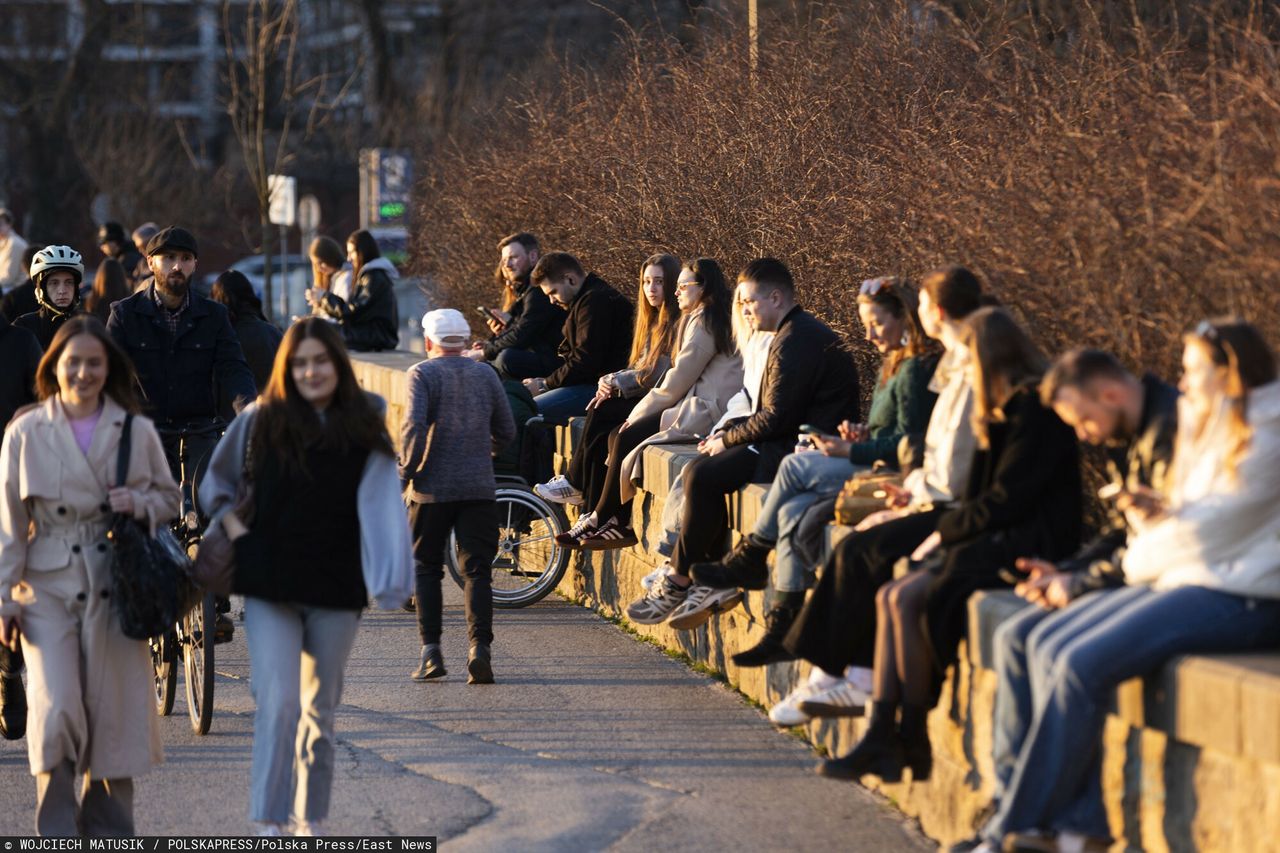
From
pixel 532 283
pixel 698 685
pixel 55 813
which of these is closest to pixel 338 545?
pixel 55 813

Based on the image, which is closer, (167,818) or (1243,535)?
(1243,535)

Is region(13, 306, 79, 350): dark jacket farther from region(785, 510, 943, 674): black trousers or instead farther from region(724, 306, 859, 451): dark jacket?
region(785, 510, 943, 674): black trousers

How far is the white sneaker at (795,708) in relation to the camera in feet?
25.1

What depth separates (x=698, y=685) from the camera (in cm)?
1013

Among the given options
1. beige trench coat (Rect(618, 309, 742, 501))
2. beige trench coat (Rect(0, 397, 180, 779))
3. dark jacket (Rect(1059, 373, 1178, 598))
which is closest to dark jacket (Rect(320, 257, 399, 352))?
beige trench coat (Rect(618, 309, 742, 501))

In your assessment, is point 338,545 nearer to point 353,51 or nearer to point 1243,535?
point 1243,535

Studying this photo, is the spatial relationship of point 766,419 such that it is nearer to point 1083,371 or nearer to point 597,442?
point 597,442

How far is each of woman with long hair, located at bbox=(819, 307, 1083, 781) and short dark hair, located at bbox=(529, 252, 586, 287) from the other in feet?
22.1

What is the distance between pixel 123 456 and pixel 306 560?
2.30 feet

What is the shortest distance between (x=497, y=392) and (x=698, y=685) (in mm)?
1638

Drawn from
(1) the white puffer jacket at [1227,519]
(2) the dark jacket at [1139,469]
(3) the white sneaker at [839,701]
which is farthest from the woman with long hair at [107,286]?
(1) the white puffer jacket at [1227,519]

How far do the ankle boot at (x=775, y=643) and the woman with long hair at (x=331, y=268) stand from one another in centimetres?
1279

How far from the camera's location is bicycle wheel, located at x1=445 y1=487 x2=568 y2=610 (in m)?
12.8

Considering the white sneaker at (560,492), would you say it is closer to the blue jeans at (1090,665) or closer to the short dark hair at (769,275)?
the short dark hair at (769,275)
